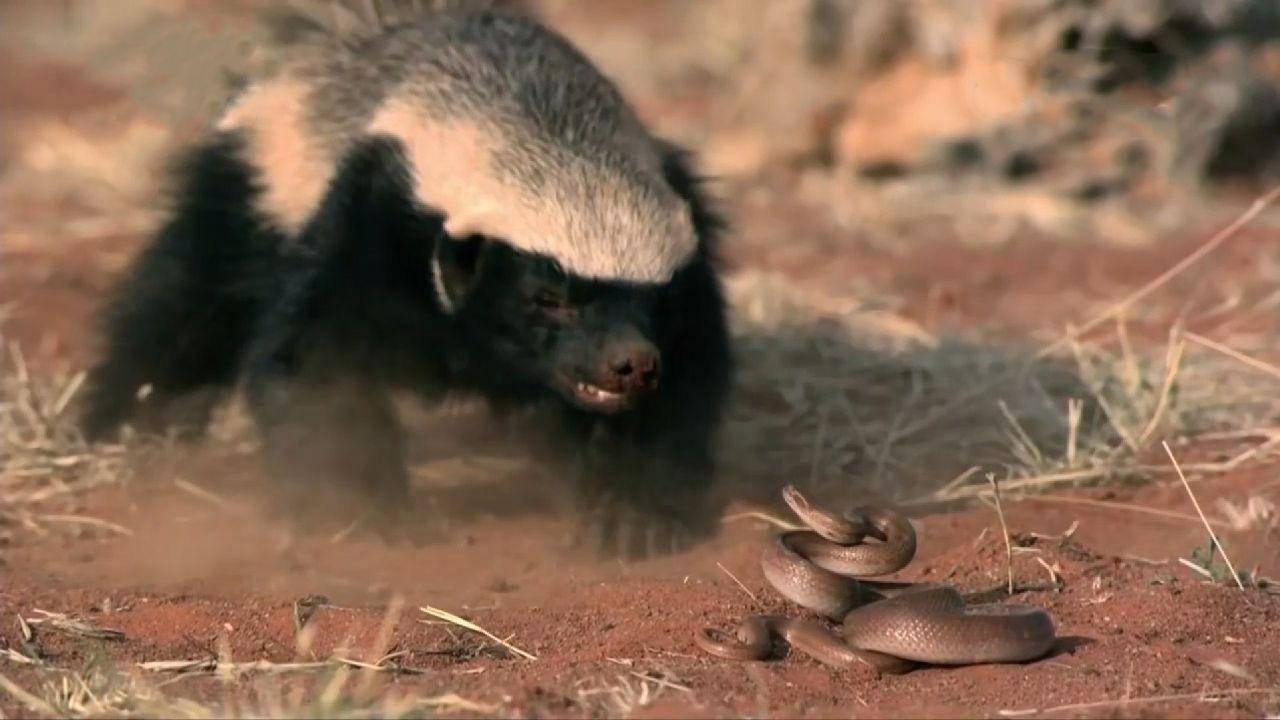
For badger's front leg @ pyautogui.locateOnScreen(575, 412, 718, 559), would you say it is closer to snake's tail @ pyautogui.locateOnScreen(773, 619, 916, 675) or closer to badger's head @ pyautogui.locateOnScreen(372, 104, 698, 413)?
badger's head @ pyautogui.locateOnScreen(372, 104, 698, 413)

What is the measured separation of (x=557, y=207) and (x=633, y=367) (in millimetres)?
482

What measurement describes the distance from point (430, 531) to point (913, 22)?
16.3 feet

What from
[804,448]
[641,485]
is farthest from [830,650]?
[804,448]

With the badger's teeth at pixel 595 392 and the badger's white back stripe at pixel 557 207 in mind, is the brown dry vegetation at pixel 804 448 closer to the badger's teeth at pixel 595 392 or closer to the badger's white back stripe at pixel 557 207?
the badger's teeth at pixel 595 392

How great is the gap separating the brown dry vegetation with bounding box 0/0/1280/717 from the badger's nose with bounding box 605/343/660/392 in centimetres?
50

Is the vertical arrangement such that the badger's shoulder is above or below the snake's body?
above

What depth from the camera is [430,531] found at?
525 cm

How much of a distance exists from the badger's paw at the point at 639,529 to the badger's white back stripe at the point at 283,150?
1.18 meters

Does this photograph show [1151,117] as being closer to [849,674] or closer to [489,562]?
[489,562]

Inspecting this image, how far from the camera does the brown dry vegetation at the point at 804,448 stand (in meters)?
3.53

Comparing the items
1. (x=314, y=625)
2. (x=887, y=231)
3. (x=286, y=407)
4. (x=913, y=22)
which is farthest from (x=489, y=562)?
(x=913, y=22)

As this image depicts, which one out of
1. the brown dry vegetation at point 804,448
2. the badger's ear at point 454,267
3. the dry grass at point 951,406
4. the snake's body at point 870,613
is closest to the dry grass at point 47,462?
the brown dry vegetation at point 804,448

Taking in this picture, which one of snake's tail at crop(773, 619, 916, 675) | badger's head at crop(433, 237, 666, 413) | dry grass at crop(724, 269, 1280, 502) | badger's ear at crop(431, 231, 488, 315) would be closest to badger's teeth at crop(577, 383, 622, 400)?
badger's head at crop(433, 237, 666, 413)

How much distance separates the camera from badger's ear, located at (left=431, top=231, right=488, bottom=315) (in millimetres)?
4926
